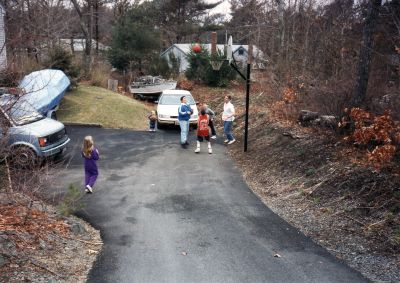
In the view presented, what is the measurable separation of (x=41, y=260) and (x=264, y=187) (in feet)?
19.3

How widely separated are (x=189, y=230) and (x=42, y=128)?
19.5 feet

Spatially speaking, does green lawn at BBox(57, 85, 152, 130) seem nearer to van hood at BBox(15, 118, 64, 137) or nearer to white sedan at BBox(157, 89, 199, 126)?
white sedan at BBox(157, 89, 199, 126)

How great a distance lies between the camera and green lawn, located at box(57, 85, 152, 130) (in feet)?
60.1

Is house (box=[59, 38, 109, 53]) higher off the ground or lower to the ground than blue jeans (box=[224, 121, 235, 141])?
higher

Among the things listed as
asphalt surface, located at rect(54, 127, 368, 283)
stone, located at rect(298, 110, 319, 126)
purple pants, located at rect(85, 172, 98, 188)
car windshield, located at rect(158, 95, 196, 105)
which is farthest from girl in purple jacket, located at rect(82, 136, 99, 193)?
car windshield, located at rect(158, 95, 196, 105)

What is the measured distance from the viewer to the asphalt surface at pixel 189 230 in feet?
18.4

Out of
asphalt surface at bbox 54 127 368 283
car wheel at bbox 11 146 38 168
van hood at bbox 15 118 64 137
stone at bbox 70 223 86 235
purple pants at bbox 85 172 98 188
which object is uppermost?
car wheel at bbox 11 146 38 168

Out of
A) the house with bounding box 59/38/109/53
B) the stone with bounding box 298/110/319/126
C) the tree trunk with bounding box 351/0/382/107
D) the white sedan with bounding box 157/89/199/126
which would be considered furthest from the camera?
the house with bounding box 59/38/109/53

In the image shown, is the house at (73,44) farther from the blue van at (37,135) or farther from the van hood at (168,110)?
the blue van at (37,135)

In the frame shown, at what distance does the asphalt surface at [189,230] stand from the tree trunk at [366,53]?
348 cm

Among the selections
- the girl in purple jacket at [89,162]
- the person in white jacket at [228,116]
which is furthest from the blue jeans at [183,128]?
the girl in purple jacket at [89,162]

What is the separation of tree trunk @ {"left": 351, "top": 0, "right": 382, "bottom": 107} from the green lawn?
34.1 feet

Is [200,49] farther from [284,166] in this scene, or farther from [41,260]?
[41,260]

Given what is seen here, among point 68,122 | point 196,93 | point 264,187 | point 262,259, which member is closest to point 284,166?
point 264,187
